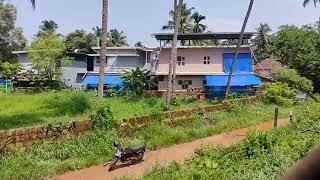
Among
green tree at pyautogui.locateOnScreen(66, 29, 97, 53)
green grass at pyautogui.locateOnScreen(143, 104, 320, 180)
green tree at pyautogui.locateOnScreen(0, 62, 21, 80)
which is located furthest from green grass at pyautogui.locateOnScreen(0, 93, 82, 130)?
green tree at pyautogui.locateOnScreen(66, 29, 97, 53)

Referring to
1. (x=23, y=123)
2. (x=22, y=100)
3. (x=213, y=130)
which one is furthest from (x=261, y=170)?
(x=22, y=100)

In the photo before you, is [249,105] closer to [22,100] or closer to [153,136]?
[153,136]

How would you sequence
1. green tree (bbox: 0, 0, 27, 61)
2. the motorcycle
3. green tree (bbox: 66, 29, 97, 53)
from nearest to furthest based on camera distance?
the motorcycle
green tree (bbox: 0, 0, 27, 61)
green tree (bbox: 66, 29, 97, 53)

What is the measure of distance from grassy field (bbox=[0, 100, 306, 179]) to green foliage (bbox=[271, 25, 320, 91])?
22.1 metres

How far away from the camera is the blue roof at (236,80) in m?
36.6

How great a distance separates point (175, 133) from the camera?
58.6 ft

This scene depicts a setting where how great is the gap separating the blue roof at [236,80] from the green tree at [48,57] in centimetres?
1448

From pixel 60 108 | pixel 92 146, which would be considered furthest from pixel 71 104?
pixel 92 146

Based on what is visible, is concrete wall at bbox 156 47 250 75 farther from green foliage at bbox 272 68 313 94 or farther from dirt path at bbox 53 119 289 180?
dirt path at bbox 53 119 289 180

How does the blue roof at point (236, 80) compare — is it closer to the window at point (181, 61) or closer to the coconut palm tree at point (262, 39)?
the window at point (181, 61)

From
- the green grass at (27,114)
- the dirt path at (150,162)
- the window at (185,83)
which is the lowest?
the dirt path at (150,162)

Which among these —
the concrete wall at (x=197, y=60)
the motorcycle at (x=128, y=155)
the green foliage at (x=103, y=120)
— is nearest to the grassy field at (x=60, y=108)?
the green foliage at (x=103, y=120)

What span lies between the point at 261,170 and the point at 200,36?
3015 centimetres

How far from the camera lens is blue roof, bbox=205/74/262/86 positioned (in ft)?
120
